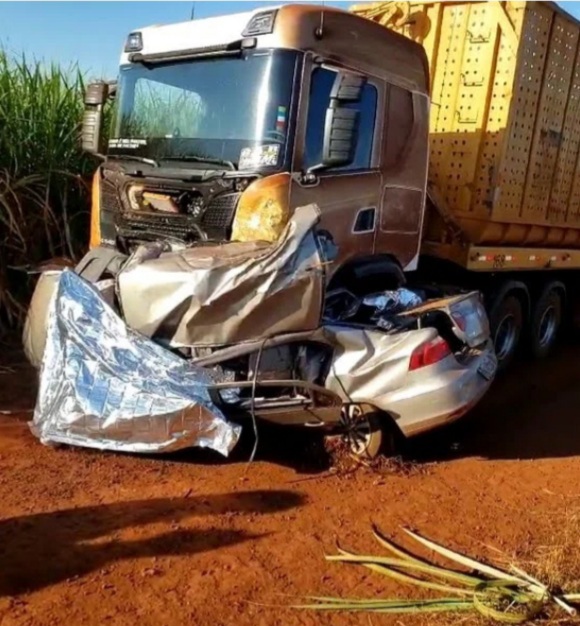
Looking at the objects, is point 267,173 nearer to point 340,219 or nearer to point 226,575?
point 340,219

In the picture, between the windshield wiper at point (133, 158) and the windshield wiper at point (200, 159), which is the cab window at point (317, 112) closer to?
the windshield wiper at point (200, 159)

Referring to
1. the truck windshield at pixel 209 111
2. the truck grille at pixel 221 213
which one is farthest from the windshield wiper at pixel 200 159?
the truck grille at pixel 221 213

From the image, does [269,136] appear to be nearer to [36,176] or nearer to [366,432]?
[366,432]

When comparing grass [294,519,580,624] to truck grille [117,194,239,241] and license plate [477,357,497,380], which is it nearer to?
license plate [477,357,497,380]

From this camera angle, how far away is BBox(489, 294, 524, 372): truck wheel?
7.35 meters

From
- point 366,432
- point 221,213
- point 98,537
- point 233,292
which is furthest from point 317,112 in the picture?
point 98,537

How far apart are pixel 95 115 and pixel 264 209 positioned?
7.02ft

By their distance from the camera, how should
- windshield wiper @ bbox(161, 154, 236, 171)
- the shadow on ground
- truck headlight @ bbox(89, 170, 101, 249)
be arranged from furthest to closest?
truck headlight @ bbox(89, 170, 101, 249), windshield wiper @ bbox(161, 154, 236, 171), the shadow on ground

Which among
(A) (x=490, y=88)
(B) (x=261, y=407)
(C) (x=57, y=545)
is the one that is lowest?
(C) (x=57, y=545)

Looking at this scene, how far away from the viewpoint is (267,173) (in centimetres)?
478

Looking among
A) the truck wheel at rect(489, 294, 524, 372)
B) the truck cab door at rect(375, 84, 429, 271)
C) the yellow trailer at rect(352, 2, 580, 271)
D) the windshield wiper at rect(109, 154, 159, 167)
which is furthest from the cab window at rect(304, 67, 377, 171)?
the truck wheel at rect(489, 294, 524, 372)

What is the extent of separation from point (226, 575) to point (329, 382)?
154 centimetres

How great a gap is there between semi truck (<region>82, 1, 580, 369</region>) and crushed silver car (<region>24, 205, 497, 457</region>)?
49cm

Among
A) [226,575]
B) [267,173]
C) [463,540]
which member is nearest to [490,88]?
[267,173]
